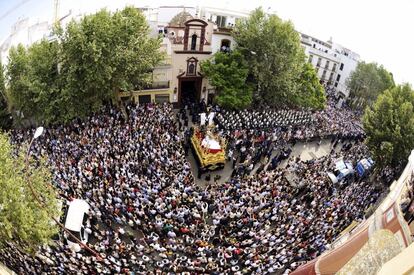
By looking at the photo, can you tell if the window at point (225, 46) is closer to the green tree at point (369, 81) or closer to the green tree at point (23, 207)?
the green tree at point (23, 207)

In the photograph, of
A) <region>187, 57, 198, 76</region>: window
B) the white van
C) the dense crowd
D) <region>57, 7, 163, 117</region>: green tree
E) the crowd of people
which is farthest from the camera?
<region>187, 57, 198, 76</region>: window

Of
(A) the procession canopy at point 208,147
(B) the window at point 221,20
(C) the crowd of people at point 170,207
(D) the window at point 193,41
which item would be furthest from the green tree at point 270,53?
(B) the window at point 221,20

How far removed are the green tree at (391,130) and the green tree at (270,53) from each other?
7729 mm

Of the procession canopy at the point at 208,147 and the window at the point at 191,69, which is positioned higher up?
the window at the point at 191,69

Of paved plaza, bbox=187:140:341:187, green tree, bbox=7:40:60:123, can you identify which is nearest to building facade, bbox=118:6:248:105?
green tree, bbox=7:40:60:123

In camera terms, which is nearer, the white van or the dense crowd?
the white van

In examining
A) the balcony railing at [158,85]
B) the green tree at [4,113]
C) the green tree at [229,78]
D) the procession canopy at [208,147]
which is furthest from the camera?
the balcony railing at [158,85]

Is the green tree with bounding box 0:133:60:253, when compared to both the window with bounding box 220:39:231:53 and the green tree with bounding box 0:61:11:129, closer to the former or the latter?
the green tree with bounding box 0:61:11:129

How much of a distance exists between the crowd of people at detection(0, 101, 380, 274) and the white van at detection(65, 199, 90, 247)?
492mm

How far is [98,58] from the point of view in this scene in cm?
2628

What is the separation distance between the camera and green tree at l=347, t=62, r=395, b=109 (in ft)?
157

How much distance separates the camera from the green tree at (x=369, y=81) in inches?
1879

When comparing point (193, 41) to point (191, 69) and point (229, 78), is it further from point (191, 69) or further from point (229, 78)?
point (229, 78)

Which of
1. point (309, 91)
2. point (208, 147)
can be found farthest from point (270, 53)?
point (208, 147)
